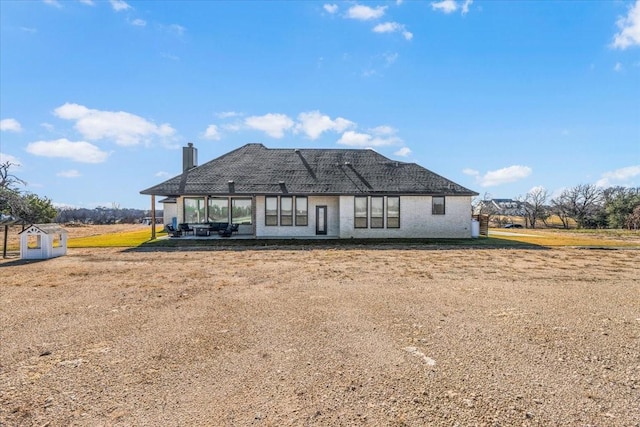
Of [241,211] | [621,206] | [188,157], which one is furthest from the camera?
[621,206]

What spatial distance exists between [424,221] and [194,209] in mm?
12903

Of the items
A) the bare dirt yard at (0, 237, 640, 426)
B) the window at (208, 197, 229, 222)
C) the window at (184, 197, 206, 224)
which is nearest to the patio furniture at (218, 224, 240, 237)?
the window at (208, 197, 229, 222)

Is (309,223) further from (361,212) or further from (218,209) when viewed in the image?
(218,209)

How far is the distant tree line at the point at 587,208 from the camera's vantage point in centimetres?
3333

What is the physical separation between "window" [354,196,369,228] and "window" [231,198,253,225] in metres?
6.06

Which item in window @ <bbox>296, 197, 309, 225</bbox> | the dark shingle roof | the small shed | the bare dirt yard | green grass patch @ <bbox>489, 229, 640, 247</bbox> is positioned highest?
the dark shingle roof

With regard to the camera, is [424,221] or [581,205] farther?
[581,205]

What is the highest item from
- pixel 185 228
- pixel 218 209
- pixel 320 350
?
pixel 218 209

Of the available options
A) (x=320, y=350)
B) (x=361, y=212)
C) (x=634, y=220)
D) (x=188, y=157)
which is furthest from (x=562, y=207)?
(x=320, y=350)

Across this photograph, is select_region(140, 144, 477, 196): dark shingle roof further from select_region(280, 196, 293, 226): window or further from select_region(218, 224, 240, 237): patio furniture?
select_region(218, 224, 240, 237): patio furniture

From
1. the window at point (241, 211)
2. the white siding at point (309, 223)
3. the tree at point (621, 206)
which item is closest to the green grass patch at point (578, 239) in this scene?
the white siding at point (309, 223)

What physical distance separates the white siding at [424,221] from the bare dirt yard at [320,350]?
10.6 meters

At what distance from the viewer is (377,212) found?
19984mm

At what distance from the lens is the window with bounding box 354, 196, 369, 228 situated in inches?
782
